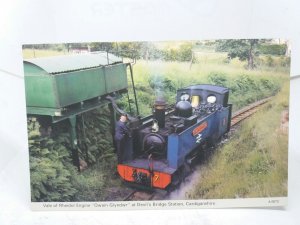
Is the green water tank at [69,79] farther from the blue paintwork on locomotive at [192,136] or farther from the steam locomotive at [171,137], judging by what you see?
the blue paintwork on locomotive at [192,136]

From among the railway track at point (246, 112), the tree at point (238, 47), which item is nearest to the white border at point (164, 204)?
the railway track at point (246, 112)

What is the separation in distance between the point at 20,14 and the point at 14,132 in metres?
0.48

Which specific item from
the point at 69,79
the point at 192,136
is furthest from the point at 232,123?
the point at 69,79

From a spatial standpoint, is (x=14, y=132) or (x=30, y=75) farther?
(x=14, y=132)

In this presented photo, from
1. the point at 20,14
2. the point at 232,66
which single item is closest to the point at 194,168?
the point at 232,66

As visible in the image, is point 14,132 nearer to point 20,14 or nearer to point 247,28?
point 20,14

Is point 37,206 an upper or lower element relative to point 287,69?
lower

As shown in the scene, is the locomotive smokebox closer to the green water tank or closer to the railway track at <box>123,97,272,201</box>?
Answer: the green water tank

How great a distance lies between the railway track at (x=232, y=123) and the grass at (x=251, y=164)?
0.08 feet

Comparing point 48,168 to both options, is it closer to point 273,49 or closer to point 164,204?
point 164,204

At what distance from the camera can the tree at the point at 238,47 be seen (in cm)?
174

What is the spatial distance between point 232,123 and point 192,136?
0.57 feet

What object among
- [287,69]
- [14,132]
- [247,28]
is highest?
[247,28]

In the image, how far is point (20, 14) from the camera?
1.75 metres
